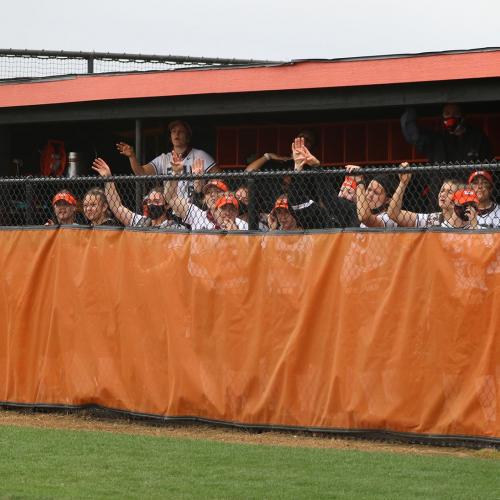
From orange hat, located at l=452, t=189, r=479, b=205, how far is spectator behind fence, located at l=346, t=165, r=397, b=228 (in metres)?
0.61

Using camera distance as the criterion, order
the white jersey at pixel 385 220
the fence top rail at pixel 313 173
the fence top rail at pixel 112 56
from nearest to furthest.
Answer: the fence top rail at pixel 313 173, the white jersey at pixel 385 220, the fence top rail at pixel 112 56

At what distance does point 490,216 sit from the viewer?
338 inches

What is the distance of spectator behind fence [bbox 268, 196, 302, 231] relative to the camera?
9078 mm

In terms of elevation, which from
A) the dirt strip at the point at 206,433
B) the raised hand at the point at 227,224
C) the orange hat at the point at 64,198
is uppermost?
the orange hat at the point at 64,198

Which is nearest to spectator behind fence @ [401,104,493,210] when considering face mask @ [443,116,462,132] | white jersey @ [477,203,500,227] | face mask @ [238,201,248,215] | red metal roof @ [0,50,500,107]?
face mask @ [443,116,462,132]

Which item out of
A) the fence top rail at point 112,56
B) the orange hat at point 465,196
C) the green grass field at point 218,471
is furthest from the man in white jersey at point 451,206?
the fence top rail at point 112,56

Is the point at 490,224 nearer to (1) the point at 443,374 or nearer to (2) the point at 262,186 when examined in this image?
(1) the point at 443,374

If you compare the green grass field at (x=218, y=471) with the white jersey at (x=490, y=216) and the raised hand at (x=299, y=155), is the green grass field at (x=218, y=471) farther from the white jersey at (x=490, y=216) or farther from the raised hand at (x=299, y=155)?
the raised hand at (x=299, y=155)

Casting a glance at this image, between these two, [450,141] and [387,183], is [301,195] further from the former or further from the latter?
[450,141]

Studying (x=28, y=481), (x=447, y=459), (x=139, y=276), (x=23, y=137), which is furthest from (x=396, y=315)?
(x=23, y=137)

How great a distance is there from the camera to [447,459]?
776cm

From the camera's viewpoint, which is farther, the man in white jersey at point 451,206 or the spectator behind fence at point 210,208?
the spectator behind fence at point 210,208

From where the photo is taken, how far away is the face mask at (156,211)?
31.9 ft

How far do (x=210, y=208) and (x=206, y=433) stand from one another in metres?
1.63
